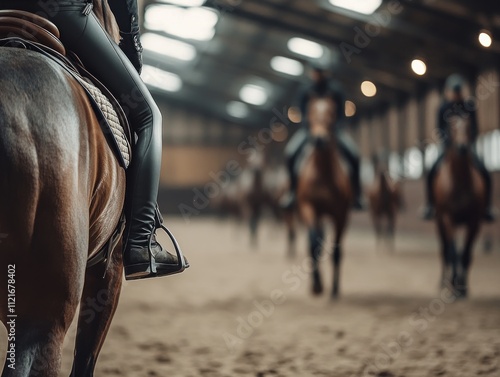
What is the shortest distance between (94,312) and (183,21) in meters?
25.7

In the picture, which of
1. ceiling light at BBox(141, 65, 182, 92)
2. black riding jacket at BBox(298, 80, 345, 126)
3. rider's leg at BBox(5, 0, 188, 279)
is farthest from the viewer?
ceiling light at BBox(141, 65, 182, 92)

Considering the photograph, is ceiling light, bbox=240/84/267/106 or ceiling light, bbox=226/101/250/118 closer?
ceiling light, bbox=240/84/267/106

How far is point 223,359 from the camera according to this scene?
14.9 ft

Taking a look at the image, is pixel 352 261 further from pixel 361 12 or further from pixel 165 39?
pixel 165 39

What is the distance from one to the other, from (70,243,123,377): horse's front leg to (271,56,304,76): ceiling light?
88.1 feet

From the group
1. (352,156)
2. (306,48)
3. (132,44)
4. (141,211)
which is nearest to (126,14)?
(132,44)

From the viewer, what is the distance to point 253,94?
3872 cm

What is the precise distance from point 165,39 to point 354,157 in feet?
76.5

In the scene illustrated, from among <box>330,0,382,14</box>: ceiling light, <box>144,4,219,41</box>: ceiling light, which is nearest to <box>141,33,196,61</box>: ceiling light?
<box>144,4,219,41</box>: ceiling light

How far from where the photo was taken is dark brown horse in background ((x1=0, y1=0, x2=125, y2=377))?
1.62 metres

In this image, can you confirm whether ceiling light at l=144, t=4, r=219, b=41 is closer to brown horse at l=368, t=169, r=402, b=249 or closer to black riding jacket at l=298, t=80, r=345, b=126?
brown horse at l=368, t=169, r=402, b=249

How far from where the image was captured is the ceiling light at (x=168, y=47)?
30.7 meters

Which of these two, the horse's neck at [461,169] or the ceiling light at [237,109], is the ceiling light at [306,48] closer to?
the ceiling light at [237,109]

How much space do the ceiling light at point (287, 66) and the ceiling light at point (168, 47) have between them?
3.72 meters
